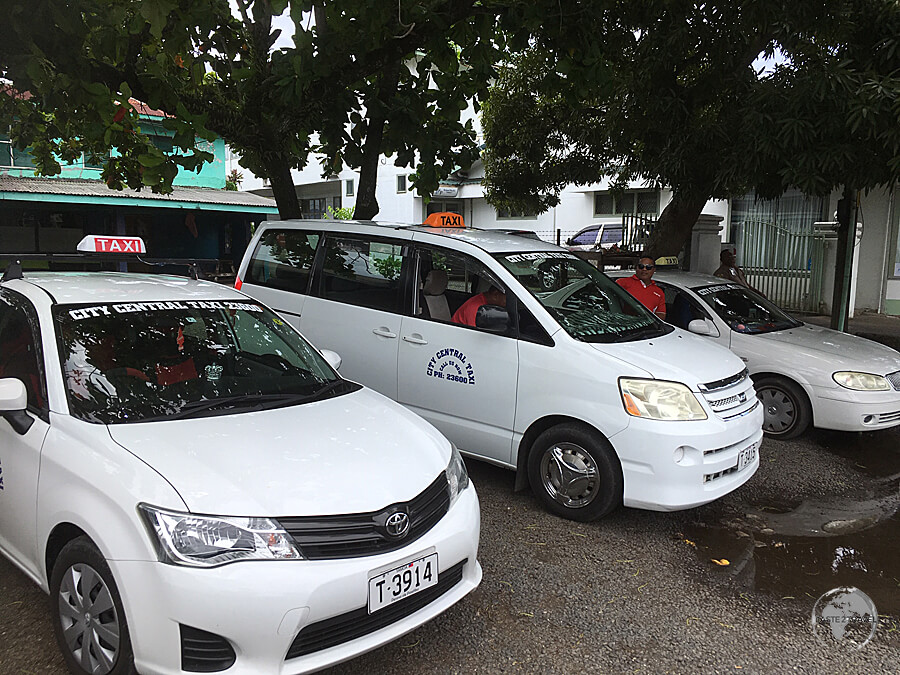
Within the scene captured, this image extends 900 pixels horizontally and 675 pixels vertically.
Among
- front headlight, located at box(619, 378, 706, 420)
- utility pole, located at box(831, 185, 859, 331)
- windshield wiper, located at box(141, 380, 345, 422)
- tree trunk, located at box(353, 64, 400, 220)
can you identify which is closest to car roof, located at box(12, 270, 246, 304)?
windshield wiper, located at box(141, 380, 345, 422)

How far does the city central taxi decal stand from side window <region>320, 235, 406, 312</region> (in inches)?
21.8

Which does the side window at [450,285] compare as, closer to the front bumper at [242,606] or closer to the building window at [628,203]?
the front bumper at [242,606]

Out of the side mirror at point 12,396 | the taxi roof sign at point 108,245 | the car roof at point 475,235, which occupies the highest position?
the car roof at point 475,235

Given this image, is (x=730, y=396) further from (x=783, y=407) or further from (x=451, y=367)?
(x=783, y=407)

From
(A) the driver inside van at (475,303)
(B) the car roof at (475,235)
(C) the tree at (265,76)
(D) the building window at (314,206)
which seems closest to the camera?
(A) the driver inside van at (475,303)

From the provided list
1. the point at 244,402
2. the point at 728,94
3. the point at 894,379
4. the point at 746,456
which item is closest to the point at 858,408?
the point at 894,379

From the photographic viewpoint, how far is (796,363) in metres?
6.05

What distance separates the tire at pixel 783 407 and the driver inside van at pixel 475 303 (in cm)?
286

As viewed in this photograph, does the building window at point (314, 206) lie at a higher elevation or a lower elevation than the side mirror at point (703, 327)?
higher

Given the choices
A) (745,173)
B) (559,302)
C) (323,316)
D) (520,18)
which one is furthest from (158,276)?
(745,173)

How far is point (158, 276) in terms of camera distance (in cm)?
432

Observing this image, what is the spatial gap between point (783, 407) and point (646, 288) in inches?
65.8

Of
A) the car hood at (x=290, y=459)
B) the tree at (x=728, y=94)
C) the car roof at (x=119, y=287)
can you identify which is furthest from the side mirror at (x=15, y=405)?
the tree at (x=728, y=94)

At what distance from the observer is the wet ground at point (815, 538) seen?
12.5 feet
